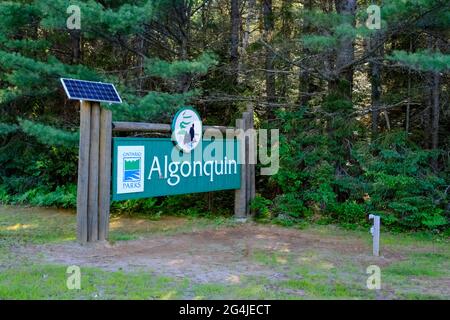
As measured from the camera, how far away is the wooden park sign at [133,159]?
725 centimetres

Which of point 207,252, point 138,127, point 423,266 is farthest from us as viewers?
point 138,127

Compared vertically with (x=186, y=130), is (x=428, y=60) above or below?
above

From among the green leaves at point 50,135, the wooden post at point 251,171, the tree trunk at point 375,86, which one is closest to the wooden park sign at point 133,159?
the wooden post at point 251,171

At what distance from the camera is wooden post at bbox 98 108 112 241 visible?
24.3 feet

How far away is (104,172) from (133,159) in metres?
0.51

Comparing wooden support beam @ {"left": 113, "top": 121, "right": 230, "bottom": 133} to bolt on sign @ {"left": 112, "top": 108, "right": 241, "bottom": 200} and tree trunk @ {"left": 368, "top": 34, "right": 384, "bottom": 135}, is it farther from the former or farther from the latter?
tree trunk @ {"left": 368, "top": 34, "right": 384, "bottom": 135}

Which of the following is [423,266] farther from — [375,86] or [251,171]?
[375,86]

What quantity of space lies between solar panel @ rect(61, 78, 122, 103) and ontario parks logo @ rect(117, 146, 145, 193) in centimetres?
80

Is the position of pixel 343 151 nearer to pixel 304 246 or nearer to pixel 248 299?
pixel 304 246

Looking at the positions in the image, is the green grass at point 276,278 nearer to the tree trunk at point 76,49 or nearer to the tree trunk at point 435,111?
the tree trunk at point 435,111

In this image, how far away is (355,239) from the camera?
8.55m

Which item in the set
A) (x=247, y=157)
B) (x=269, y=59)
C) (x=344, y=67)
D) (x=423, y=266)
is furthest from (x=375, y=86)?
(x=423, y=266)

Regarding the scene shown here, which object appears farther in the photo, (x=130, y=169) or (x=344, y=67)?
(x=344, y=67)

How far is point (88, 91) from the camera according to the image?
23.4 feet
